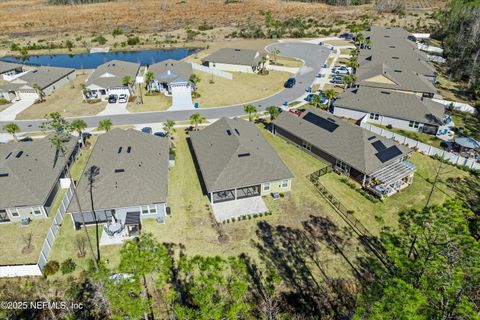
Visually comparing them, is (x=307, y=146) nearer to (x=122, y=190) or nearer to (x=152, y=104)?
(x=122, y=190)

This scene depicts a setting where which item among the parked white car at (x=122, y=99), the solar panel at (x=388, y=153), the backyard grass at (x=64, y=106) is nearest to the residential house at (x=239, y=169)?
the solar panel at (x=388, y=153)

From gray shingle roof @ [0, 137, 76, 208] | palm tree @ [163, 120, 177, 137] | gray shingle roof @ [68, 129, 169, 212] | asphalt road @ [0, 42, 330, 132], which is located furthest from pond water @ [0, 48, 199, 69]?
gray shingle roof @ [0, 137, 76, 208]

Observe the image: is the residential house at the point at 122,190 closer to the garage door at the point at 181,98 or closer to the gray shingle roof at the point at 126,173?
the gray shingle roof at the point at 126,173

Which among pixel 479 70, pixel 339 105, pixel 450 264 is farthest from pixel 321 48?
pixel 450 264

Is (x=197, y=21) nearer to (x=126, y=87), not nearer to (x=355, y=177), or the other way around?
(x=126, y=87)

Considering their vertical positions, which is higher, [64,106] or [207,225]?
[64,106]

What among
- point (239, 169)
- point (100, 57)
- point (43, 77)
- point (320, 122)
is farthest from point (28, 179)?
point (100, 57)

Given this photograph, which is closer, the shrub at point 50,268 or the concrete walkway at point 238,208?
the shrub at point 50,268
